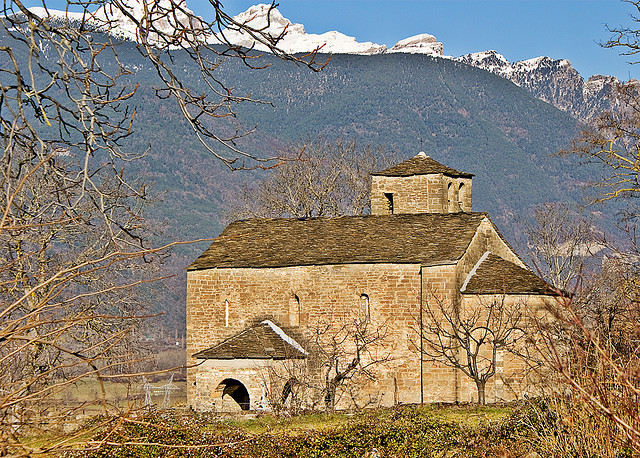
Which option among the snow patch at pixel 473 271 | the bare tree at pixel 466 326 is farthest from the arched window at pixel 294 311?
the snow patch at pixel 473 271

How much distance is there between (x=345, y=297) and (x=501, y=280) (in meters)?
4.58

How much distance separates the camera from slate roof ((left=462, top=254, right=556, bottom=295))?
23328mm

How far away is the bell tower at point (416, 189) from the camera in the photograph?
2909 centimetres

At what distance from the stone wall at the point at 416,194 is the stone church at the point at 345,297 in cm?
224

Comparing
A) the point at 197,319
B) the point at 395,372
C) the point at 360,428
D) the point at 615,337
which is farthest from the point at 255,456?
the point at 197,319

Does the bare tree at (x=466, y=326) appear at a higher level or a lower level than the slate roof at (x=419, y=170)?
lower

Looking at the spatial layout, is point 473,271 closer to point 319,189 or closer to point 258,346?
point 258,346

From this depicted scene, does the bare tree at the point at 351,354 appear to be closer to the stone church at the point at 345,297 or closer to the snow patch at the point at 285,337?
the stone church at the point at 345,297

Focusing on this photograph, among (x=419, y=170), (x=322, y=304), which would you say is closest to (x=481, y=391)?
(x=322, y=304)

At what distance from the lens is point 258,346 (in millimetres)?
23438

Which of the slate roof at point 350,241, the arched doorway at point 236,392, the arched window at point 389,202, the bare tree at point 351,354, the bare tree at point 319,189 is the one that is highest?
the bare tree at point 319,189

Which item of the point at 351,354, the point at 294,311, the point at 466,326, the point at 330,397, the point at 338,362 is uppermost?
the point at 294,311

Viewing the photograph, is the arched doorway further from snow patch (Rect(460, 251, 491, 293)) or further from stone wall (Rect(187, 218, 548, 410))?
snow patch (Rect(460, 251, 491, 293))

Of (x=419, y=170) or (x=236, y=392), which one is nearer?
(x=236, y=392)
